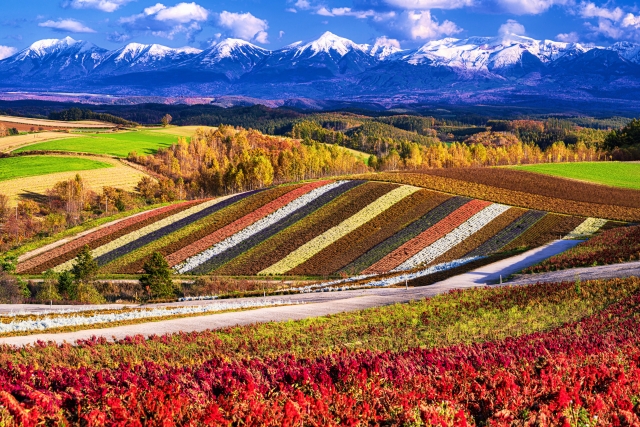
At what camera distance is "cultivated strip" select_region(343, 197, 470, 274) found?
162ft

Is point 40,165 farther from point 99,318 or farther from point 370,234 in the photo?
point 99,318

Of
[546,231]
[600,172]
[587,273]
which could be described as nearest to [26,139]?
[600,172]

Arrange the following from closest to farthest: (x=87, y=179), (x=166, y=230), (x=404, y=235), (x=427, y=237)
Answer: (x=427, y=237) → (x=404, y=235) → (x=166, y=230) → (x=87, y=179)

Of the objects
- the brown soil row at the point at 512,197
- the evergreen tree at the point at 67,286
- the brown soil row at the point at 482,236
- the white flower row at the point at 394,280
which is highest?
the brown soil row at the point at 512,197

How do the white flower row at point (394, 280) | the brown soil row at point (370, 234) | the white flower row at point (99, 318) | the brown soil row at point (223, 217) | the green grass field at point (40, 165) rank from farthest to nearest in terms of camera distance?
the green grass field at point (40, 165) < the brown soil row at point (223, 217) < the brown soil row at point (370, 234) < the white flower row at point (394, 280) < the white flower row at point (99, 318)

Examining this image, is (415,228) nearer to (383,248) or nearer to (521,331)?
(383,248)

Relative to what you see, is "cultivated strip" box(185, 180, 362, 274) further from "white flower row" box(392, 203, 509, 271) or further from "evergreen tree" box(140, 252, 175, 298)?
"white flower row" box(392, 203, 509, 271)

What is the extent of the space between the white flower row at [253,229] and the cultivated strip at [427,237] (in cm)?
1510

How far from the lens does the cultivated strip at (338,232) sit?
50969 mm

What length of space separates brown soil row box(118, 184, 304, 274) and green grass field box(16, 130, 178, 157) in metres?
73.6

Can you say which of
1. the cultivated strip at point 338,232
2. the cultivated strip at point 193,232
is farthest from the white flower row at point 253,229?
the cultivated strip at point 338,232

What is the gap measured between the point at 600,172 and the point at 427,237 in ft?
157

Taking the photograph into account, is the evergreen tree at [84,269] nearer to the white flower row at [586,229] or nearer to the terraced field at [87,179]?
the white flower row at [586,229]

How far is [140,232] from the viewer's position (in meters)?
63.6
